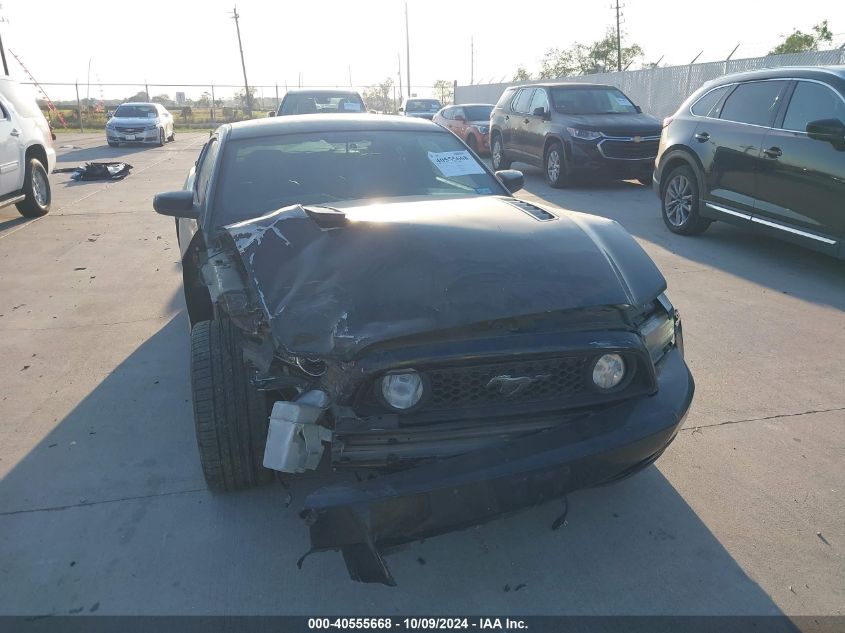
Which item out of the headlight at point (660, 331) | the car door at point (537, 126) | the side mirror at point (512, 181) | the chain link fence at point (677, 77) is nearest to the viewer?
the headlight at point (660, 331)

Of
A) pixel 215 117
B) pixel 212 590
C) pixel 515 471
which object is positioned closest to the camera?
pixel 515 471

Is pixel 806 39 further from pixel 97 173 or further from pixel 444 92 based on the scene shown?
pixel 97 173

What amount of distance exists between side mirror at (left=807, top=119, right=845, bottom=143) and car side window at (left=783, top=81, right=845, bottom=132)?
0.44 ft

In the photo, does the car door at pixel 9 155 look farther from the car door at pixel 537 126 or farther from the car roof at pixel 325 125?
the car door at pixel 537 126

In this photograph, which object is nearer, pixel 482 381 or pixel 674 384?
pixel 482 381

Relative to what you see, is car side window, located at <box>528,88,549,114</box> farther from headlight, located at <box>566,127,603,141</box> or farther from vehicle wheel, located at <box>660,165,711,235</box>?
vehicle wheel, located at <box>660,165,711,235</box>

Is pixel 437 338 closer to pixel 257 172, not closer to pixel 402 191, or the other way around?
pixel 402 191

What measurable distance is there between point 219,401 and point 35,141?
28.8 ft

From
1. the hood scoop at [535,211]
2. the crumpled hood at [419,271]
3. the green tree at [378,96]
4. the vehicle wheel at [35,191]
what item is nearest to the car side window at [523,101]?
the vehicle wheel at [35,191]

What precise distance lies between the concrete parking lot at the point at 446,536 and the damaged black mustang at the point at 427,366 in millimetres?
399

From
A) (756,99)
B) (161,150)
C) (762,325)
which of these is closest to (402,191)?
(762,325)

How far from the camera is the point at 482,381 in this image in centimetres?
230

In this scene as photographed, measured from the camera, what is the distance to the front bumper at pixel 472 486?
2037mm

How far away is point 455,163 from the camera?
13.6 ft
